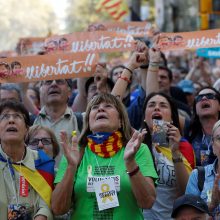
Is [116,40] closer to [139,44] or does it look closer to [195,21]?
[139,44]

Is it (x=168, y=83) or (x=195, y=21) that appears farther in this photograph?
(x=195, y=21)

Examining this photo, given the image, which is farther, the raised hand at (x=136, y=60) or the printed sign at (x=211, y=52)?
the printed sign at (x=211, y=52)

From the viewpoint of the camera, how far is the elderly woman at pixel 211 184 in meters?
5.47

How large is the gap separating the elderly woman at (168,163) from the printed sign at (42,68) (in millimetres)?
1186

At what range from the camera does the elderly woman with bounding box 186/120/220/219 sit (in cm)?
547

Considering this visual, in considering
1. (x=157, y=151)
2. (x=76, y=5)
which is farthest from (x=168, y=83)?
(x=76, y=5)

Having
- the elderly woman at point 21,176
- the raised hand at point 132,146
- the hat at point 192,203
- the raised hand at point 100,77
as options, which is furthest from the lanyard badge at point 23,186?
the raised hand at point 100,77

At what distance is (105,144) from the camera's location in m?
5.71

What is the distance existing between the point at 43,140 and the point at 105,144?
3.36 feet

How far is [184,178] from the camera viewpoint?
20.1ft

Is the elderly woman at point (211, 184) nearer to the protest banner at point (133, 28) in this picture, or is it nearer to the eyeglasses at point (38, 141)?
the eyeglasses at point (38, 141)

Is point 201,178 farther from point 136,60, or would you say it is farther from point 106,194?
point 136,60

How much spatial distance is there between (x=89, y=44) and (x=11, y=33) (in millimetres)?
70529

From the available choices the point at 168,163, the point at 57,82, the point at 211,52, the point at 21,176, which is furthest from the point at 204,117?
the point at 211,52
